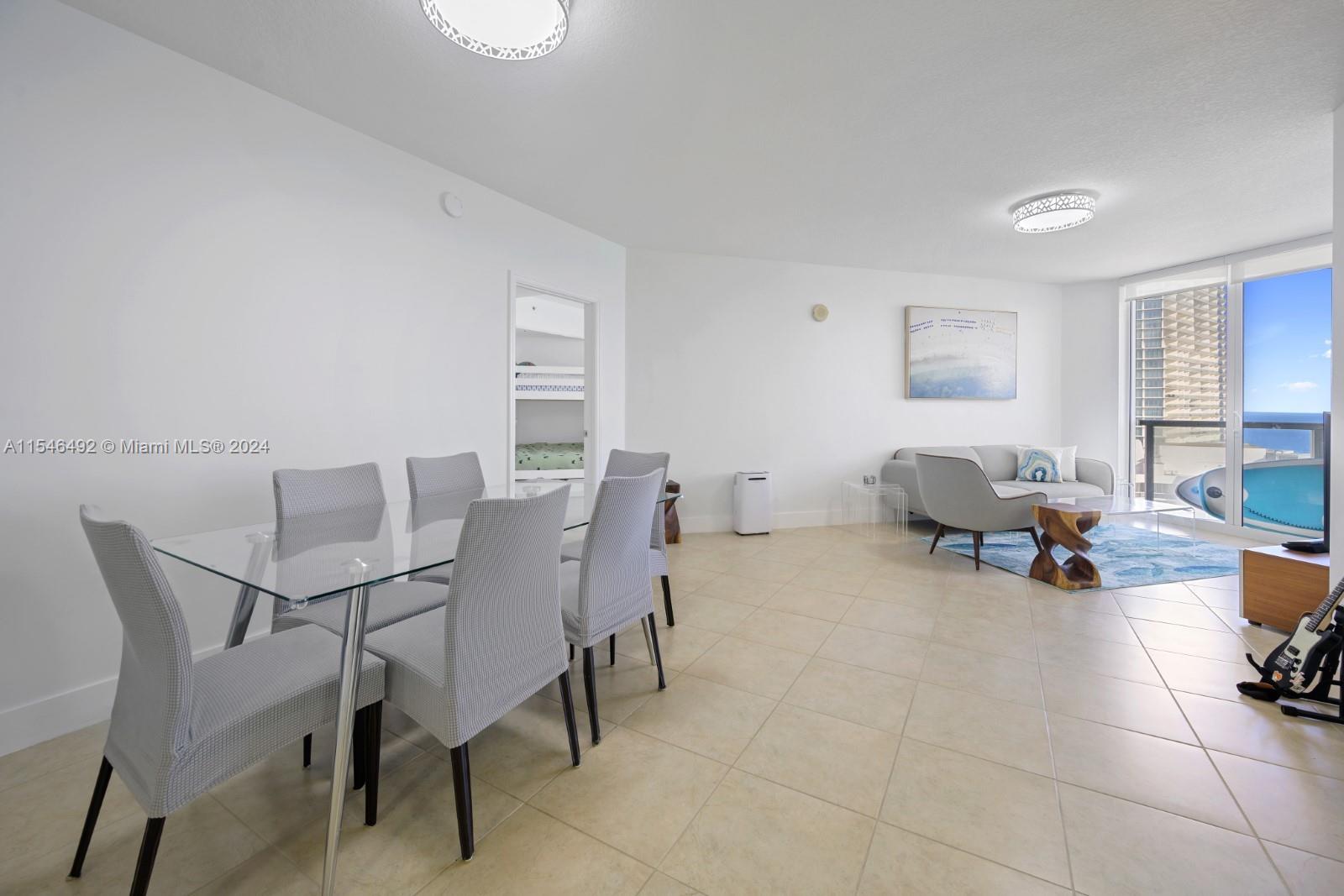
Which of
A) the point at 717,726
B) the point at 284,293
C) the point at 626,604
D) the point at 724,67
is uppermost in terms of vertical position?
the point at 724,67

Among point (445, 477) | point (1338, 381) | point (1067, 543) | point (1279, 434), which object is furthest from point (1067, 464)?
point (445, 477)

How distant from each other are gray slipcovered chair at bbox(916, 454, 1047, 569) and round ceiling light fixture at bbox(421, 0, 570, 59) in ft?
10.8

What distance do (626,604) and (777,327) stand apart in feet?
12.2

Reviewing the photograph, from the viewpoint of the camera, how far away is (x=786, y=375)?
5.07m

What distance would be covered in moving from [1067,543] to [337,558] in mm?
4002

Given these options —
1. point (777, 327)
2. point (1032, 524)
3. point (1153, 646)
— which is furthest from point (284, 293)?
point (1032, 524)

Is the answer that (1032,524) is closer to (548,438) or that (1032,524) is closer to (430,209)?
(430,209)

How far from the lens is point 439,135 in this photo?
269cm

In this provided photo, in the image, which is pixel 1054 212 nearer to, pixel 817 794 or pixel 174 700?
pixel 817 794

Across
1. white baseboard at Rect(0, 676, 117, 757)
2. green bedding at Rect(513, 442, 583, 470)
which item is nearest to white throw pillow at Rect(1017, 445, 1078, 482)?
green bedding at Rect(513, 442, 583, 470)

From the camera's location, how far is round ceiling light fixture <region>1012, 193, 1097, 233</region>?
3.29 m

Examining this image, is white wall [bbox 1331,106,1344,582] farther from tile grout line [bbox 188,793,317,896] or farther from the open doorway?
the open doorway

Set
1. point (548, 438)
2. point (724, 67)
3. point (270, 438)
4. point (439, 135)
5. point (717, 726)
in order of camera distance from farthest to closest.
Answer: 1. point (548, 438)
2. point (439, 135)
3. point (270, 438)
4. point (724, 67)
5. point (717, 726)

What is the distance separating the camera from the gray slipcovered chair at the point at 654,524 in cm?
241
